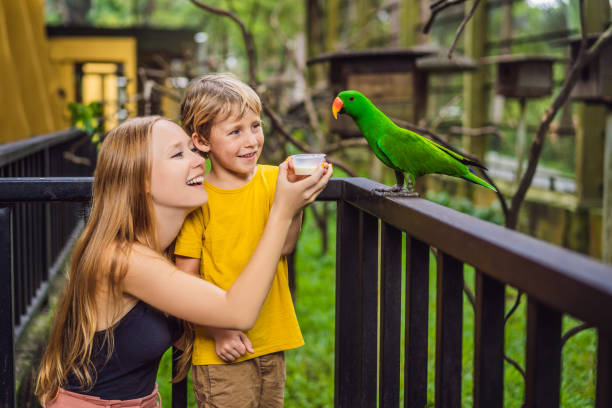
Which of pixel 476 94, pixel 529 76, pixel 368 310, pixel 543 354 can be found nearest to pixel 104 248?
pixel 368 310

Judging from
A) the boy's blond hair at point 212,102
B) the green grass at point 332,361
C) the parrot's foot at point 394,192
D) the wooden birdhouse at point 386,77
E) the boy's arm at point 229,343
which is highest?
the wooden birdhouse at point 386,77

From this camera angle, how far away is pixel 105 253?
1548mm

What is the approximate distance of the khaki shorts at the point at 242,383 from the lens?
174cm

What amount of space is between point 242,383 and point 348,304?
357 mm

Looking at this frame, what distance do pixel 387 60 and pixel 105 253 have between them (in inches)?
146

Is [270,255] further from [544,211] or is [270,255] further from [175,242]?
[544,211]

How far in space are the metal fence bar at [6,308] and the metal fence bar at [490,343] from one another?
119 centimetres

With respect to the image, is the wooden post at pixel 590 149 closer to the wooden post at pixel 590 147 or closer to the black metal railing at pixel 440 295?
the wooden post at pixel 590 147

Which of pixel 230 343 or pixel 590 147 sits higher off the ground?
pixel 590 147

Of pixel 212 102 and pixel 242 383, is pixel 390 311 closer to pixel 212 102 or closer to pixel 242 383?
pixel 242 383

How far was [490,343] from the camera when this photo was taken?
1083mm

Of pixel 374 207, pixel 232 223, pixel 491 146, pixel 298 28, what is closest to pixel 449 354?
pixel 374 207

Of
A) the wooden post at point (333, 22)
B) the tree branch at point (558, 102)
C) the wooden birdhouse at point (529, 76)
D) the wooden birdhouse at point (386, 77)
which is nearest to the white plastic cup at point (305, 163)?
the tree branch at point (558, 102)

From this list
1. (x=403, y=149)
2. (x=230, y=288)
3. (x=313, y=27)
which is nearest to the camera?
(x=230, y=288)
